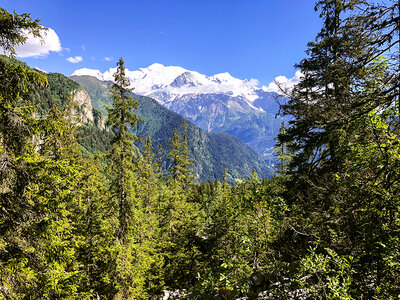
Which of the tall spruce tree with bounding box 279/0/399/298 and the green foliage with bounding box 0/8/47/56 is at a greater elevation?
the green foliage with bounding box 0/8/47/56

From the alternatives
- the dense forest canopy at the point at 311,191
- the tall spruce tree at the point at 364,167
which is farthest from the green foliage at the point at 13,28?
the tall spruce tree at the point at 364,167

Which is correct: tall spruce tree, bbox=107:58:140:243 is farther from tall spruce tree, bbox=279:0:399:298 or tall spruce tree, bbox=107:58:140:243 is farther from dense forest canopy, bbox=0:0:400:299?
tall spruce tree, bbox=279:0:399:298

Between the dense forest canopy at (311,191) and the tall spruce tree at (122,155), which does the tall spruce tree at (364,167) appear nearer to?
the dense forest canopy at (311,191)

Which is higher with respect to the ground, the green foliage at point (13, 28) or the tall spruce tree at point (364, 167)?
the green foliage at point (13, 28)

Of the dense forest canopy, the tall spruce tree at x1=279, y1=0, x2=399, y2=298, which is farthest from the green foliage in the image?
the tall spruce tree at x1=279, y1=0, x2=399, y2=298

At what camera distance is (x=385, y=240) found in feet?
13.5

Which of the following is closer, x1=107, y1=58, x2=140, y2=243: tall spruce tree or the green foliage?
the green foliage

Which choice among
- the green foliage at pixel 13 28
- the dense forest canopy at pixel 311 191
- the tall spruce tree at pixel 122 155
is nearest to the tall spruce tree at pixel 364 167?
the dense forest canopy at pixel 311 191

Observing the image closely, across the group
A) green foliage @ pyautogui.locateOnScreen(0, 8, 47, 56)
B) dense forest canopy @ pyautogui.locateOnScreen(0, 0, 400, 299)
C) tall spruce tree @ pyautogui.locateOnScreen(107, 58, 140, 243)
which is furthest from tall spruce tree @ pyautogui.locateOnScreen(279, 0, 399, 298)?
tall spruce tree @ pyautogui.locateOnScreen(107, 58, 140, 243)

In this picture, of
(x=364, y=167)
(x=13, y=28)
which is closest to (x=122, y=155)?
(x=13, y=28)

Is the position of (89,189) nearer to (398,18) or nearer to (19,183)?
(19,183)

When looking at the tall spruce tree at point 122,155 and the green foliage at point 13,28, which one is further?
the tall spruce tree at point 122,155

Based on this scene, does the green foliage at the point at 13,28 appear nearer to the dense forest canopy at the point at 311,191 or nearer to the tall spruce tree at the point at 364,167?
the dense forest canopy at the point at 311,191

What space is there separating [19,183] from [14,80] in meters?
3.00
